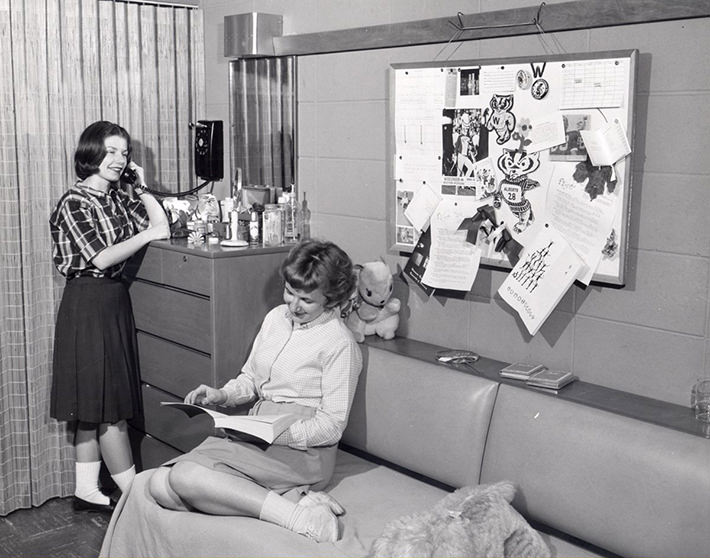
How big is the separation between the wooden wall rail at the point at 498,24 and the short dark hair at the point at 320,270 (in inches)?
34.3

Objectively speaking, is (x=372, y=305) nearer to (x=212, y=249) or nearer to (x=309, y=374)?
(x=309, y=374)

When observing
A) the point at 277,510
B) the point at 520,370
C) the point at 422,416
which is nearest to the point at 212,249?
the point at 422,416

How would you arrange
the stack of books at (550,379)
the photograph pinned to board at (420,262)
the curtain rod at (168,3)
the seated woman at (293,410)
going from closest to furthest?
1. the seated woman at (293,410)
2. the stack of books at (550,379)
3. the photograph pinned to board at (420,262)
4. the curtain rod at (168,3)

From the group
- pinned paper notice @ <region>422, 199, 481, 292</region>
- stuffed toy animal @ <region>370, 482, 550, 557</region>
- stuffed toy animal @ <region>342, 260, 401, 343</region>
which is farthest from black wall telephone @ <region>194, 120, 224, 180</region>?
stuffed toy animal @ <region>370, 482, 550, 557</region>

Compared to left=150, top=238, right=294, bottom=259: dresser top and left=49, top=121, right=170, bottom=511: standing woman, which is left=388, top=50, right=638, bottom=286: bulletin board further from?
left=49, top=121, right=170, bottom=511: standing woman

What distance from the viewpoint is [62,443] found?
399cm

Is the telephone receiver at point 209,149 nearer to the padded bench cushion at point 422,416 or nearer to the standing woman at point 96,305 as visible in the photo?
the standing woman at point 96,305

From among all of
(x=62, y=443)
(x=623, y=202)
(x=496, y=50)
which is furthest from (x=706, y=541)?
(x=62, y=443)

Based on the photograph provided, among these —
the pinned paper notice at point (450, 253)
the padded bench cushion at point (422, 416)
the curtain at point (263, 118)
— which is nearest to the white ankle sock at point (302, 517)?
the padded bench cushion at point (422, 416)

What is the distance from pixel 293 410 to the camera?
3.00 meters

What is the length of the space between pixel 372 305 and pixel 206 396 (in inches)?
29.6

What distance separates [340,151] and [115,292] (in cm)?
111

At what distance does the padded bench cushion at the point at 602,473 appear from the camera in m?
2.38

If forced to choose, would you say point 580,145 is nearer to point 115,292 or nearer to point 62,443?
point 115,292
